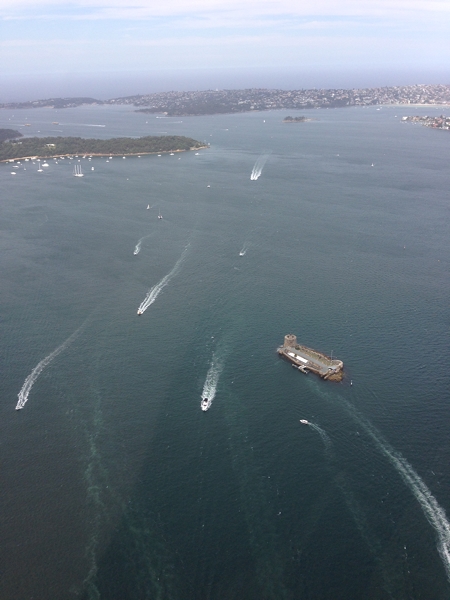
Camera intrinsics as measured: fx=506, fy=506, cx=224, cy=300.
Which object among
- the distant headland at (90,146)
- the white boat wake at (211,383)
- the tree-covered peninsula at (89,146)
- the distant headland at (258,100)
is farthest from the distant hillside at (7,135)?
the white boat wake at (211,383)

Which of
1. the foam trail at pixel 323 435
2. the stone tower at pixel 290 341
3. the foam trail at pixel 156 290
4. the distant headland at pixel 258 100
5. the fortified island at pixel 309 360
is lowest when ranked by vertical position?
Answer: the foam trail at pixel 323 435

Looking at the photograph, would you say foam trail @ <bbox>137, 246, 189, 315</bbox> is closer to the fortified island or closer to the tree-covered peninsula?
the fortified island

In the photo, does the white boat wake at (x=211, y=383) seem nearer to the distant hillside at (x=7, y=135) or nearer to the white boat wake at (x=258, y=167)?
the white boat wake at (x=258, y=167)

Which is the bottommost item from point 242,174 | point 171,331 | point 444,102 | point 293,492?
point 293,492

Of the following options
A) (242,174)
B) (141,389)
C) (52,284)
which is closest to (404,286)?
(141,389)

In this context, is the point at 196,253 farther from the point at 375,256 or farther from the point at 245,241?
the point at 375,256

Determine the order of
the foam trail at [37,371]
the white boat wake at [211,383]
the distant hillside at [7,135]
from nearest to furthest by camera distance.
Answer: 1. the white boat wake at [211,383]
2. the foam trail at [37,371]
3. the distant hillside at [7,135]

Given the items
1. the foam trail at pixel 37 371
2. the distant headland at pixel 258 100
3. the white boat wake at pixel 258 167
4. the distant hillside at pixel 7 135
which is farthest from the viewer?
the distant headland at pixel 258 100
